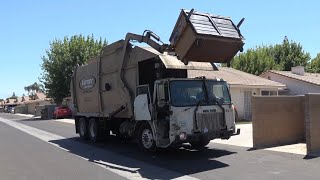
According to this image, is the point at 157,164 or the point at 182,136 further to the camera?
the point at 182,136

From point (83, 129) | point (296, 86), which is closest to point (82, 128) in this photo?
point (83, 129)

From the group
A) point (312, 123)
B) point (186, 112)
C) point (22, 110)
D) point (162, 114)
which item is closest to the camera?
point (186, 112)

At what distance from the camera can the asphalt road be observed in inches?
405

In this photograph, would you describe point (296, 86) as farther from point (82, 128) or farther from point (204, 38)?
point (204, 38)

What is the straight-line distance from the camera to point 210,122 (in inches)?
506

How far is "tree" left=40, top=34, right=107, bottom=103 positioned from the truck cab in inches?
1465

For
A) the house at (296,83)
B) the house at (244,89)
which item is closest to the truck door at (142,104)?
the house at (244,89)

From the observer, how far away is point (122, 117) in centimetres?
1589

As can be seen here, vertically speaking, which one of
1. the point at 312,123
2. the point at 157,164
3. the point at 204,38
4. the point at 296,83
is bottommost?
the point at 157,164

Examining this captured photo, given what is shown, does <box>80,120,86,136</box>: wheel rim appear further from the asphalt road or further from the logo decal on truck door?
the asphalt road

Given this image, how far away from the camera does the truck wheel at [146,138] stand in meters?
13.3

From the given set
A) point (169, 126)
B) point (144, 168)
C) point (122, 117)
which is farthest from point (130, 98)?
point (144, 168)

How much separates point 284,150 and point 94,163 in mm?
5564

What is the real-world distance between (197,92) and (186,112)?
0.91 meters
